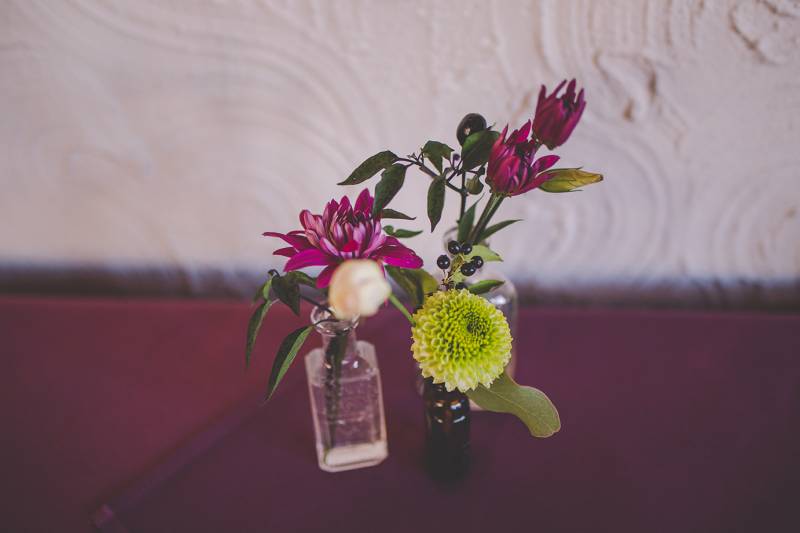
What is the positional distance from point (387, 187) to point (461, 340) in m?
0.12

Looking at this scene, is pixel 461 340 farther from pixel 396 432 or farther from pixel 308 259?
pixel 396 432

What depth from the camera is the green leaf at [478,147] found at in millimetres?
374

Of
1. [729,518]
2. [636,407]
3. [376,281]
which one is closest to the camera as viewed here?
[376,281]

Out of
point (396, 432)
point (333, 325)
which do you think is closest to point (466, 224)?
point (333, 325)

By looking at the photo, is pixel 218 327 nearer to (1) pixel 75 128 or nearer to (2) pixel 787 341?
(1) pixel 75 128

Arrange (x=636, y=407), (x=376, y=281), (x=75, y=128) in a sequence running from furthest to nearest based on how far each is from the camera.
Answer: (x=75, y=128) → (x=636, y=407) → (x=376, y=281)

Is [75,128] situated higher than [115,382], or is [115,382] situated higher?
[75,128]

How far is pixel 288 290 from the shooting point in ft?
1.21

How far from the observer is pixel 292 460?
515 millimetres

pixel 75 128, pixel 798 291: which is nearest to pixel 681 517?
pixel 798 291

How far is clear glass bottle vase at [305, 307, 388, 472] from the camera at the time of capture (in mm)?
433

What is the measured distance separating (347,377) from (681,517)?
311 millimetres

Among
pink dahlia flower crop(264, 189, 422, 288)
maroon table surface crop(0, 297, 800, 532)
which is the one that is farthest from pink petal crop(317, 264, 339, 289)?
maroon table surface crop(0, 297, 800, 532)

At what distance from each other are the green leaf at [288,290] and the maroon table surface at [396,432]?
22 centimetres
